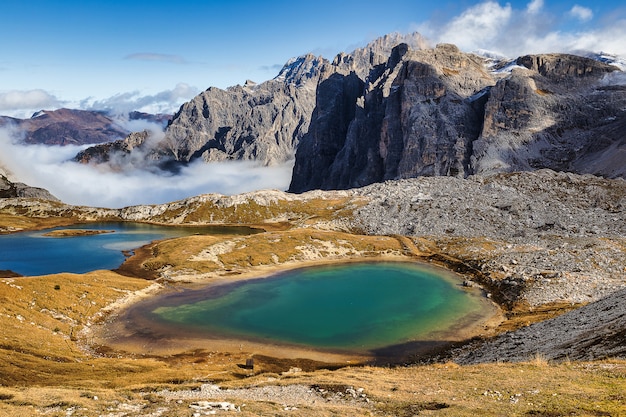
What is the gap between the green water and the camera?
62.2m

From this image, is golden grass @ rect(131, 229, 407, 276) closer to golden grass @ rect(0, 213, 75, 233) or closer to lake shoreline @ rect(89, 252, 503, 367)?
lake shoreline @ rect(89, 252, 503, 367)

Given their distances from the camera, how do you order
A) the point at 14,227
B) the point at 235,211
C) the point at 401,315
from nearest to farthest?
the point at 401,315, the point at 14,227, the point at 235,211

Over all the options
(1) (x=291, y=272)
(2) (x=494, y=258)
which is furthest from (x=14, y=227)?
(2) (x=494, y=258)

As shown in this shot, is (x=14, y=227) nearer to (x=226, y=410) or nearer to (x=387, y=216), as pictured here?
(x=387, y=216)

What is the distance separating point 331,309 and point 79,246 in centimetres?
10601

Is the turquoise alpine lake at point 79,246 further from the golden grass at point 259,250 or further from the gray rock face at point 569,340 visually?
the gray rock face at point 569,340

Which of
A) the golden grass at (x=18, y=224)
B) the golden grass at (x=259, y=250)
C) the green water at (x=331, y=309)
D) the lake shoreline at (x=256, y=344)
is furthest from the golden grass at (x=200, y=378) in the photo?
the golden grass at (x=18, y=224)

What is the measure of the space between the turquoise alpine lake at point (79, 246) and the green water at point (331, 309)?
49543 millimetres

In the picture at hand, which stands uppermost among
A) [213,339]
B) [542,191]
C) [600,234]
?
[542,191]

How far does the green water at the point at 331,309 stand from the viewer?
62.2 metres

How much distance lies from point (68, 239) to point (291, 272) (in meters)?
102

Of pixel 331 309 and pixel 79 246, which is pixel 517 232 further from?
pixel 79 246

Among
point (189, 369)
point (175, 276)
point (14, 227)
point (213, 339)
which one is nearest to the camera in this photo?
point (189, 369)

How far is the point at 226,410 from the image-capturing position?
946 inches
